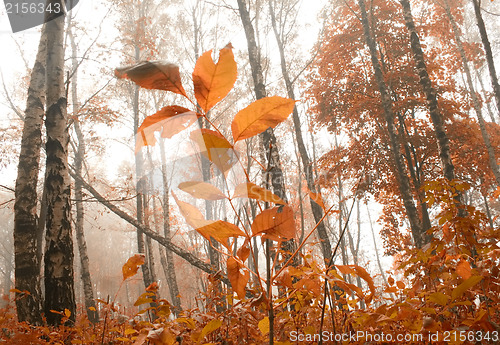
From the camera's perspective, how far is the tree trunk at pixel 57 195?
2.28m

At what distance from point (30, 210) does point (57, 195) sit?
84 cm

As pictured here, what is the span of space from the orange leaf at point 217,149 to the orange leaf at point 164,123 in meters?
0.03

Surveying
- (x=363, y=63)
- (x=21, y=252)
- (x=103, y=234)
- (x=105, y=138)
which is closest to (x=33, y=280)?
(x=21, y=252)

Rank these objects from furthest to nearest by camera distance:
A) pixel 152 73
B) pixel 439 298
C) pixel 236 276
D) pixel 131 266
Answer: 1. pixel 131 266
2. pixel 439 298
3. pixel 236 276
4. pixel 152 73

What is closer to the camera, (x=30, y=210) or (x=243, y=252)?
(x=243, y=252)

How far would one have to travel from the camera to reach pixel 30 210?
317 cm

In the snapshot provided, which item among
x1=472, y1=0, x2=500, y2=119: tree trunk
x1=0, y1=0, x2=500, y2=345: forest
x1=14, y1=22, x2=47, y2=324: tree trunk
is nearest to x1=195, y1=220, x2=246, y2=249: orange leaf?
x1=0, y1=0, x2=500, y2=345: forest

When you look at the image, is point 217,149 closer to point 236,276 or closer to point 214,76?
point 214,76

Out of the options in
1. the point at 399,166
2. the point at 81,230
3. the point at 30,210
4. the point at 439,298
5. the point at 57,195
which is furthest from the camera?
the point at 81,230

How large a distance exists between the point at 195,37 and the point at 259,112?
423 inches

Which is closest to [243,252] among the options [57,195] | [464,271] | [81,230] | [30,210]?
[464,271]

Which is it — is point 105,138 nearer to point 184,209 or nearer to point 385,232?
point 385,232

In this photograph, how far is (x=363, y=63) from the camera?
8.68 meters

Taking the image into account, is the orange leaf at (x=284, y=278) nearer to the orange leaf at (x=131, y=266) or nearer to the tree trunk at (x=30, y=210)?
the orange leaf at (x=131, y=266)
